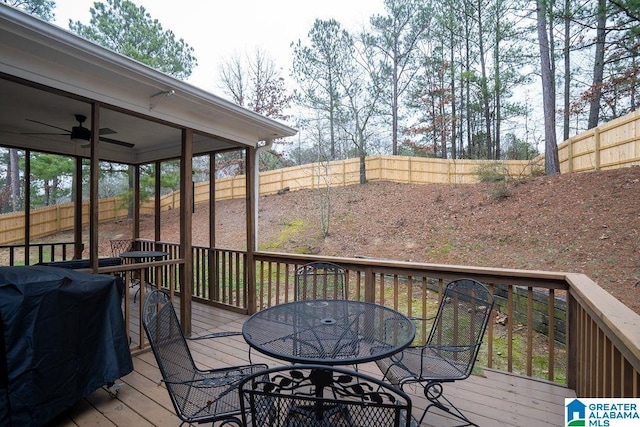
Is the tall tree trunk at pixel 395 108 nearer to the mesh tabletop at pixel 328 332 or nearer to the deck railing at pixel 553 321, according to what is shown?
the deck railing at pixel 553 321

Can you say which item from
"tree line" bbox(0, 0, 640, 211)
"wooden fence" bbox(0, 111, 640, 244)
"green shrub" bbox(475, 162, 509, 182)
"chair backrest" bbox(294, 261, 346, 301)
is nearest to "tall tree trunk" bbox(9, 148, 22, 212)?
"tree line" bbox(0, 0, 640, 211)

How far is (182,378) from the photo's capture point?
1.75 m

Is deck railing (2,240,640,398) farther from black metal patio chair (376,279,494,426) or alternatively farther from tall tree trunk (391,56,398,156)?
tall tree trunk (391,56,398,156)

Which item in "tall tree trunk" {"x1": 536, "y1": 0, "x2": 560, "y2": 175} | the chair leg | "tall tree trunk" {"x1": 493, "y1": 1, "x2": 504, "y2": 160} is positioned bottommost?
the chair leg

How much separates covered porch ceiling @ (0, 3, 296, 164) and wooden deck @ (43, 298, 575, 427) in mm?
2186

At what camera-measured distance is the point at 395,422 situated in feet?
3.32

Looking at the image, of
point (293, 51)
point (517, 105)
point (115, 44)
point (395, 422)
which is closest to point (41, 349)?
point (395, 422)

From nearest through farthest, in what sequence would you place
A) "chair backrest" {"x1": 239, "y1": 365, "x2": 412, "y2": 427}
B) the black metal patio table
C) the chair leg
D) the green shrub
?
"chair backrest" {"x1": 239, "y1": 365, "x2": 412, "y2": 427} < the black metal patio table < the chair leg < the green shrub

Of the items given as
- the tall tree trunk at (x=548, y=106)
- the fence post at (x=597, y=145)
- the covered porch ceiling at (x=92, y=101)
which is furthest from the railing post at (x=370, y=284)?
the tall tree trunk at (x=548, y=106)

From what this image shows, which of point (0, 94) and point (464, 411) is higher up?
point (0, 94)

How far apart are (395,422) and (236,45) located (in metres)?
17.5

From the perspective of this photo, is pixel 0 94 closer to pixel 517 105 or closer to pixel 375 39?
pixel 375 39

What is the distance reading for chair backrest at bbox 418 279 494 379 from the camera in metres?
2.06

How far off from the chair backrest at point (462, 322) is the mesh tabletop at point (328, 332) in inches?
13.7
